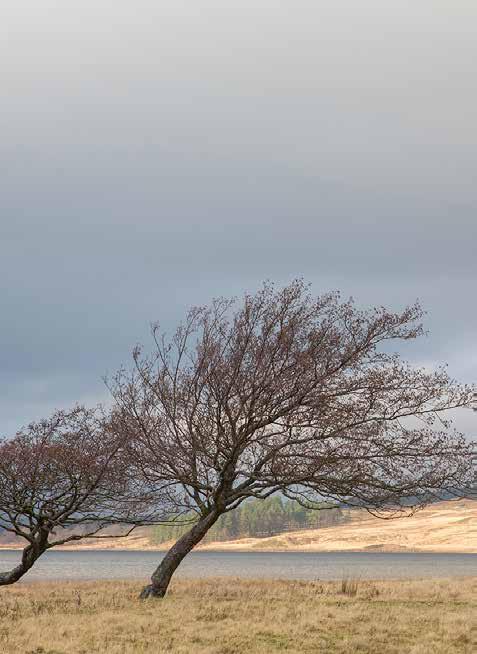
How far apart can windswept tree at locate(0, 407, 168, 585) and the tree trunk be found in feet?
7.11

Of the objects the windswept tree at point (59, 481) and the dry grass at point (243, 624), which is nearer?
the dry grass at point (243, 624)

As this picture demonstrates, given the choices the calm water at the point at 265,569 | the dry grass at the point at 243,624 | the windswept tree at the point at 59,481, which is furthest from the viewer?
the calm water at the point at 265,569

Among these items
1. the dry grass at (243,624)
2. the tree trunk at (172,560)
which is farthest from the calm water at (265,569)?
the dry grass at (243,624)

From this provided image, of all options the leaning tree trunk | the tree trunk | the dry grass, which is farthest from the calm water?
the leaning tree trunk

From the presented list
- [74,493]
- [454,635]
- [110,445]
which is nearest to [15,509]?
[74,493]

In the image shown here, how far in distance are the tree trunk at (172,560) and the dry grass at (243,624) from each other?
54 centimetres

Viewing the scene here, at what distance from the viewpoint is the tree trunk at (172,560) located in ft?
85.0

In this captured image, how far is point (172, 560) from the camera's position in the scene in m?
26.3

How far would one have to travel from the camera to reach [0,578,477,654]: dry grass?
16.5 meters

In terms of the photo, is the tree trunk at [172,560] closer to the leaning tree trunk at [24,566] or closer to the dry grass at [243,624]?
the dry grass at [243,624]

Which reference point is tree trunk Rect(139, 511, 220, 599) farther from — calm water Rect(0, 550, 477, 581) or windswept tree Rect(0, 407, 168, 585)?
calm water Rect(0, 550, 477, 581)

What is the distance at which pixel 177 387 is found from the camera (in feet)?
87.0

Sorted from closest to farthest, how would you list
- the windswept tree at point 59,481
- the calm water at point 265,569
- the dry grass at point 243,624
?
1. the dry grass at point 243,624
2. the windswept tree at point 59,481
3. the calm water at point 265,569

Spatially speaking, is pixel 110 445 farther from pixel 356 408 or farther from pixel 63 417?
pixel 356 408
